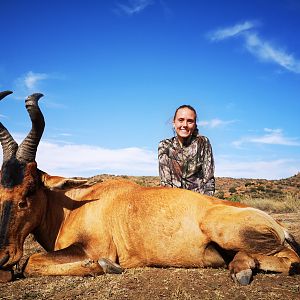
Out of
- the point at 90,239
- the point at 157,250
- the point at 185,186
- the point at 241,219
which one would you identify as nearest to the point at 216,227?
the point at 241,219

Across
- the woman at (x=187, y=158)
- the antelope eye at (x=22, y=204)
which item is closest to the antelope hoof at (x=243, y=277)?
the antelope eye at (x=22, y=204)

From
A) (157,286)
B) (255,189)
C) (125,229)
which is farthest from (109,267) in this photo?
(255,189)

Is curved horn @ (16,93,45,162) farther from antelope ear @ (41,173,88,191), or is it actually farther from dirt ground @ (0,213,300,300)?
dirt ground @ (0,213,300,300)

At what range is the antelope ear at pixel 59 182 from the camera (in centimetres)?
560

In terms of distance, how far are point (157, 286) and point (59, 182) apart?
218 centimetres

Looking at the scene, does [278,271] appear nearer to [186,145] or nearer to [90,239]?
[90,239]

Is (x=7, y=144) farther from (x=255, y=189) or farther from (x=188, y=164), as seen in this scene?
(x=255, y=189)

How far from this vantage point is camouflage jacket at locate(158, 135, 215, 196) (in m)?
8.05

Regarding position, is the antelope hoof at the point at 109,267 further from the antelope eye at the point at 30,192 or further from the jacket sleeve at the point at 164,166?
the jacket sleeve at the point at 164,166

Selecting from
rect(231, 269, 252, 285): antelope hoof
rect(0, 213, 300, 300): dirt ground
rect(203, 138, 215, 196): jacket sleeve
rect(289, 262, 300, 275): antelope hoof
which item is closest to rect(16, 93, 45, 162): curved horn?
rect(0, 213, 300, 300): dirt ground

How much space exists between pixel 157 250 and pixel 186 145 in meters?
3.47

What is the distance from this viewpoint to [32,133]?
5602mm

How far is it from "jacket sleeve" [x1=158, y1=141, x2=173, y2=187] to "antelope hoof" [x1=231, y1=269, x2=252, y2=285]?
3711 mm

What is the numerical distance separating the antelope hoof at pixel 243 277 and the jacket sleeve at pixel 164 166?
3711 millimetres
